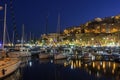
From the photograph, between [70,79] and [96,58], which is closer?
[70,79]

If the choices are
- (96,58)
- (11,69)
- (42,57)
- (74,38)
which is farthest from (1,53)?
(74,38)

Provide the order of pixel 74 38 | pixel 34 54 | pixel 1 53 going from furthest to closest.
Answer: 1. pixel 74 38
2. pixel 34 54
3. pixel 1 53

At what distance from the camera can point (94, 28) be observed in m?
194

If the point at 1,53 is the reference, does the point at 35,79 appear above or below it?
below

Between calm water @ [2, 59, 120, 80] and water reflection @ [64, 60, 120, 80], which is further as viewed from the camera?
water reflection @ [64, 60, 120, 80]

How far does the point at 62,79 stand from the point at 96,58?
28.5 m

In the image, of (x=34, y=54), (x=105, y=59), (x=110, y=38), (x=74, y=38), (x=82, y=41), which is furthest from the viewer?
(x=74, y=38)

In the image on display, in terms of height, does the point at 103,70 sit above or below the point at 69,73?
above

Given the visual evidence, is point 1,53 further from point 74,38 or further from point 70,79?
point 74,38

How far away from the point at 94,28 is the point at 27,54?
140 meters

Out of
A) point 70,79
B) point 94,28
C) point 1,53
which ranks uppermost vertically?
point 94,28

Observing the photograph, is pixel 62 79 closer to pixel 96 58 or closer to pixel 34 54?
pixel 96 58

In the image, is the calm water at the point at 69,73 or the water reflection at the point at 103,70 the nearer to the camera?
the calm water at the point at 69,73

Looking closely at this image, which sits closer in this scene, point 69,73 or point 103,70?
point 69,73
